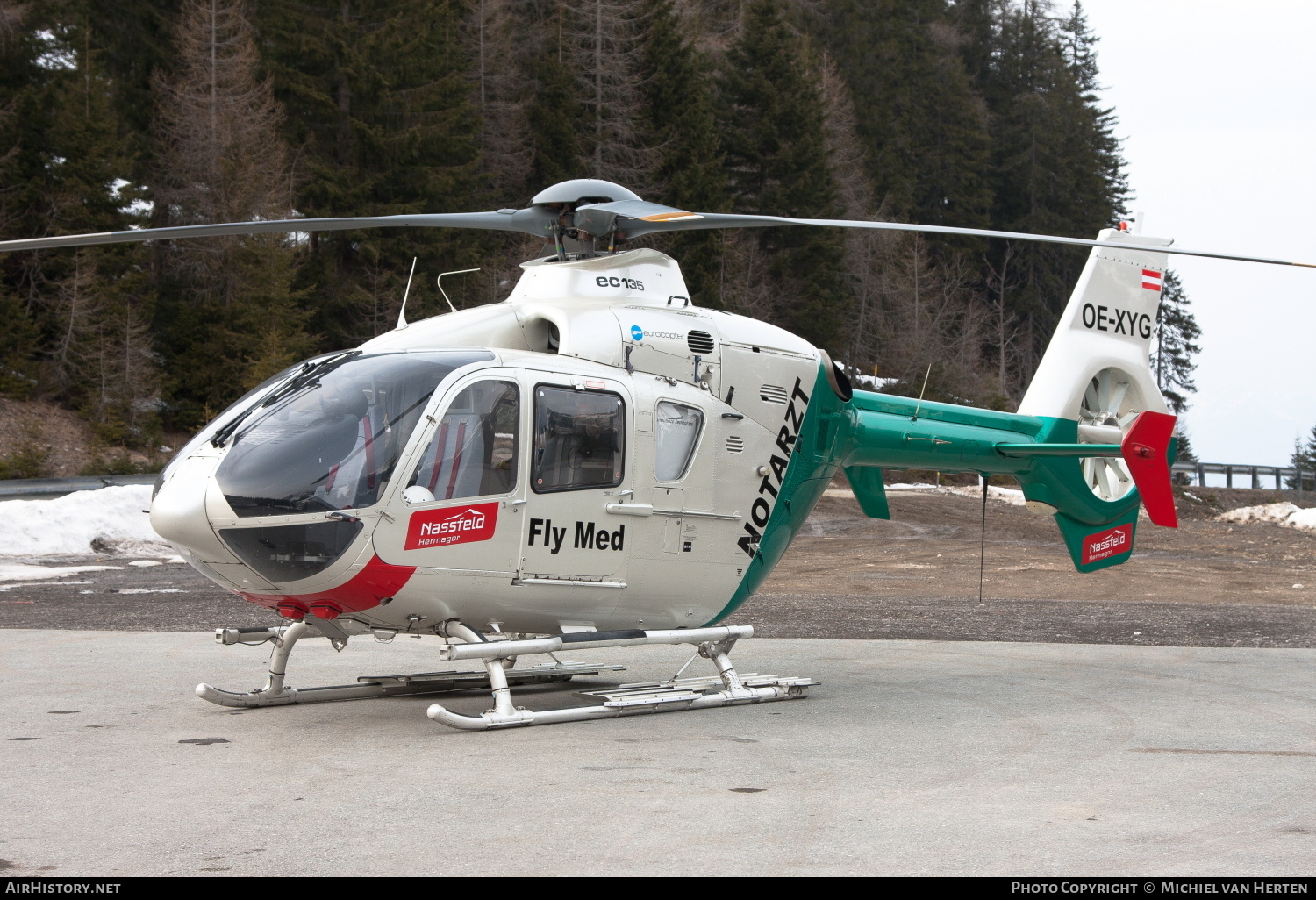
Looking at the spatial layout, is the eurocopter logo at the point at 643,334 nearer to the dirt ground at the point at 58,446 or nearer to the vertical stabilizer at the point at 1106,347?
the vertical stabilizer at the point at 1106,347

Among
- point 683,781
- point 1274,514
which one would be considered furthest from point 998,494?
point 683,781

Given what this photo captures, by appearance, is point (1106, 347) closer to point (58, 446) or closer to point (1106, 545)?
point (1106, 545)

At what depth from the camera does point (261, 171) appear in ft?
120

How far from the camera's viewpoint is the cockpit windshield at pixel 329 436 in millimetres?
7031

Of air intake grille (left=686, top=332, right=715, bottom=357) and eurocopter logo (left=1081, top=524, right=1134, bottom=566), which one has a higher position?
air intake grille (left=686, top=332, right=715, bottom=357)

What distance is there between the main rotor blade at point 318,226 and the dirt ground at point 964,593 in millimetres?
5934

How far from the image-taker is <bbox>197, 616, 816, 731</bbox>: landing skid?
7.66m

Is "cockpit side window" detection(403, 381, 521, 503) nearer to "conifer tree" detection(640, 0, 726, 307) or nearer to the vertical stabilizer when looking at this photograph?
the vertical stabilizer

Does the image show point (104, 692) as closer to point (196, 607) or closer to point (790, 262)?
point (196, 607)

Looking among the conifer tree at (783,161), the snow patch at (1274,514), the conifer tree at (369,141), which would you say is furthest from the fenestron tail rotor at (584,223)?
the conifer tree at (783,161)

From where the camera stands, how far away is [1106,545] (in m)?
11.4

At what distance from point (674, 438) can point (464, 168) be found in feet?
113

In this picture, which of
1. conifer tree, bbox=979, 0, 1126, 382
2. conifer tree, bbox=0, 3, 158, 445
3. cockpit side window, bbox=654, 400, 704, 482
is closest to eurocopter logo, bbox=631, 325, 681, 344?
A: cockpit side window, bbox=654, 400, 704, 482

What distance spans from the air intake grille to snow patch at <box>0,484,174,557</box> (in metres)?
14.3
